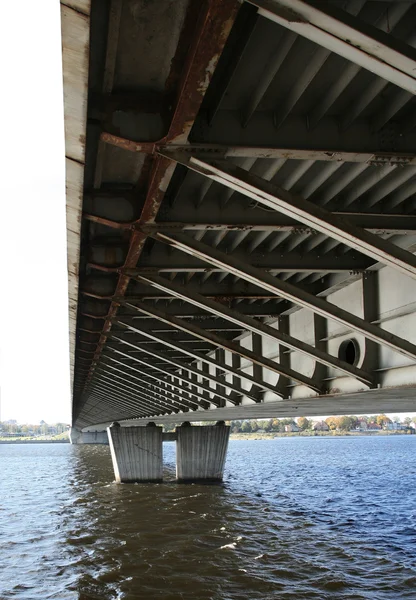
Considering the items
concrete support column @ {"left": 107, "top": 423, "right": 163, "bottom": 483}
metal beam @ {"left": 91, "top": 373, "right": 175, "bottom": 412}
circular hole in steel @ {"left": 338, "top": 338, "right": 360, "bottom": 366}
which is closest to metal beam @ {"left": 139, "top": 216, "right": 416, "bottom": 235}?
circular hole in steel @ {"left": 338, "top": 338, "right": 360, "bottom": 366}

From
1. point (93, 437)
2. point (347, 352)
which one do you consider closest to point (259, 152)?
point (347, 352)

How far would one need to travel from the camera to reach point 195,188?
9.02m

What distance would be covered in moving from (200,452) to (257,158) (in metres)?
27.2

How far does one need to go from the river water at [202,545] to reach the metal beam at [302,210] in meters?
7.69

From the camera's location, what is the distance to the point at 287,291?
1008 cm

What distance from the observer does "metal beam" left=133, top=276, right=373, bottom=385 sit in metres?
11.0

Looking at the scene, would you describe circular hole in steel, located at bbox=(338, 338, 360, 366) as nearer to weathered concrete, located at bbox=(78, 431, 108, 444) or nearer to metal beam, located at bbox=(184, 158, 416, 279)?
metal beam, located at bbox=(184, 158, 416, 279)

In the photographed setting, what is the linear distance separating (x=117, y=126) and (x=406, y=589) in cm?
1106

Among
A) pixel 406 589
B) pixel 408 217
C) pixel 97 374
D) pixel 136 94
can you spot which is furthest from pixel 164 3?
pixel 97 374

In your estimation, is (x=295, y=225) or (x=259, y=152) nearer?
(x=259, y=152)

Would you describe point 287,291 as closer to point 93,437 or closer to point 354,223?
point 354,223

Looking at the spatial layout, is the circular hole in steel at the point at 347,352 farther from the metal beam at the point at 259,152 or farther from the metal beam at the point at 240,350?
the metal beam at the point at 259,152

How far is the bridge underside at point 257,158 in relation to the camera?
209 inches

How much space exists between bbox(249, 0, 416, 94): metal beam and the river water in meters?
10.6
